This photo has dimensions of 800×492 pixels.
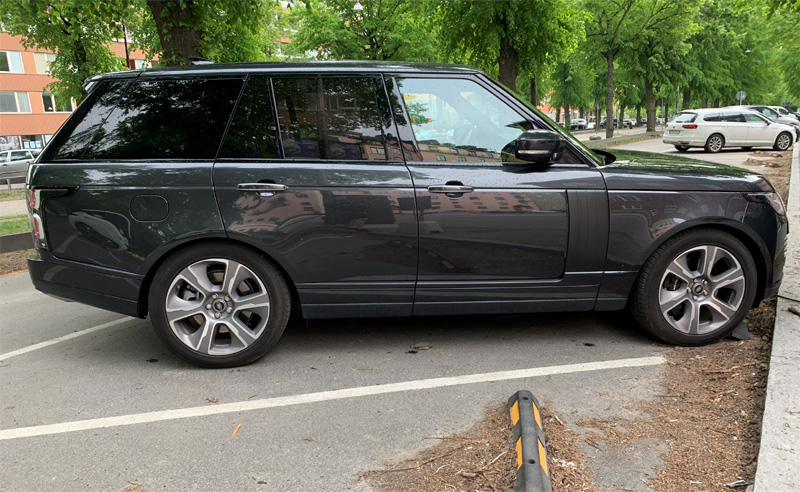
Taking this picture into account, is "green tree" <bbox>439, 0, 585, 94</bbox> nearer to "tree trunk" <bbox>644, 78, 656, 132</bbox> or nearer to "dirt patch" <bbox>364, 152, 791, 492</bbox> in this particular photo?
"dirt patch" <bbox>364, 152, 791, 492</bbox>

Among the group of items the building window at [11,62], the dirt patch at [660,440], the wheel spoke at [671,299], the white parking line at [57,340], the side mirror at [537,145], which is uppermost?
the building window at [11,62]

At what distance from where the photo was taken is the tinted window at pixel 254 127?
3.63 m

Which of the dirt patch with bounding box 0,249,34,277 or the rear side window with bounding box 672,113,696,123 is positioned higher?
the rear side window with bounding box 672,113,696,123

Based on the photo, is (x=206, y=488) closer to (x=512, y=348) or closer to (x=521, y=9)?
(x=512, y=348)

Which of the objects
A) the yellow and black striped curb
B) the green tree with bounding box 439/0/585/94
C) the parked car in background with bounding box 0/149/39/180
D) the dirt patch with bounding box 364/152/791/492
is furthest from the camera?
the parked car in background with bounding box 0/149/39/180

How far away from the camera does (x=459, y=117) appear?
12.2ft

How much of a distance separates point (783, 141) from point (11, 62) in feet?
167

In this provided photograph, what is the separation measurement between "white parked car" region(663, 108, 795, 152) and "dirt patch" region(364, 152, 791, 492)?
65.7ft

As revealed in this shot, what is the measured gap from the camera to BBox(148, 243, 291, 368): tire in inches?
142

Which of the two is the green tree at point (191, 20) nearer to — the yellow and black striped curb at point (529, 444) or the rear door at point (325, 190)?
the rear door at point (325, 190)

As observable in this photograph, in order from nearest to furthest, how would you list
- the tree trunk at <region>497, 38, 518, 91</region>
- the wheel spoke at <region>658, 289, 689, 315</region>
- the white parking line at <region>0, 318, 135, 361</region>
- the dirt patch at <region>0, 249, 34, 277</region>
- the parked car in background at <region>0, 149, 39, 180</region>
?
the wheel spoke at <region>658, 289, 689, 315</region>
the white parking line at <region>0, 318, 135, 361</region>
the dirt patch at <region>0, 249, 34, 277</region>
the tree trunk at <region>497, 38, 518, 91</region>
the parked car in background at <region>0, 149, 39, 180</region>

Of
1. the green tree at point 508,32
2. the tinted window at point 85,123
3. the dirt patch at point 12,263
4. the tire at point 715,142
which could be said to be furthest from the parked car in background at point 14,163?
the tire at point 715,142

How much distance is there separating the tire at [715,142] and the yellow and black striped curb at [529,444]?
21364 millimetres

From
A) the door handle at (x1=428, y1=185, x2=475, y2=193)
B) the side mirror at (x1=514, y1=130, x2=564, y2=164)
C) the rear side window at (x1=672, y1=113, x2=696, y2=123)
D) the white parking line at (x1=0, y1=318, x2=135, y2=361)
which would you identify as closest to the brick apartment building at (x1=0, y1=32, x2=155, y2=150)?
the rear side window at (x1=672, y1=113, x2=696, y2=123)
